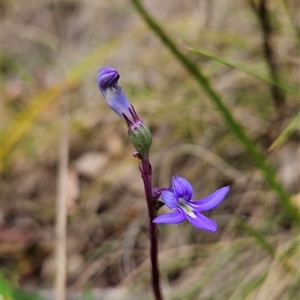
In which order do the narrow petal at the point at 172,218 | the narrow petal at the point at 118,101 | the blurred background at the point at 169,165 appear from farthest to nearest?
1. the blurred background at the point at 169,165
2. the narrow petal at the point at 118,101
3. the narrow petal at the point at 172,218

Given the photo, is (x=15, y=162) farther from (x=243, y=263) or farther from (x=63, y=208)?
(x=243, y=263)

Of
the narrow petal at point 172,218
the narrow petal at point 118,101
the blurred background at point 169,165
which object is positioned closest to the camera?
the narrow petal at point 172,218

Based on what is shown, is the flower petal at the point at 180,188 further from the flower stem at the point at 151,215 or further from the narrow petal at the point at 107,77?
the narrow petal at the point at 107,77

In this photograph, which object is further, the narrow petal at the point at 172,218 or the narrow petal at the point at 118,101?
the narrow petal at the point at 118,101

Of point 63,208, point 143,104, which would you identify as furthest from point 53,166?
point 63,208

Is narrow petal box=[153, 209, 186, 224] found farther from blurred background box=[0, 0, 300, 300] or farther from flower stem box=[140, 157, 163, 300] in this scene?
blurred background box=[0, 0, 300, 300]

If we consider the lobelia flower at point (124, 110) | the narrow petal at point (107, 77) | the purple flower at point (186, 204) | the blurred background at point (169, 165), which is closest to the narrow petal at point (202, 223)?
the purple flower at point (186, 204)

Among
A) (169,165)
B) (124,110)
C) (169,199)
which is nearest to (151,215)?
(169,199)

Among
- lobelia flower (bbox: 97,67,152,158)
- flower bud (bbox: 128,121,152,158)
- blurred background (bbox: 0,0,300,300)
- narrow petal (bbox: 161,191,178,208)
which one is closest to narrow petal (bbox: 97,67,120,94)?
lobelia flower (bbox: 97,67,152,158)
